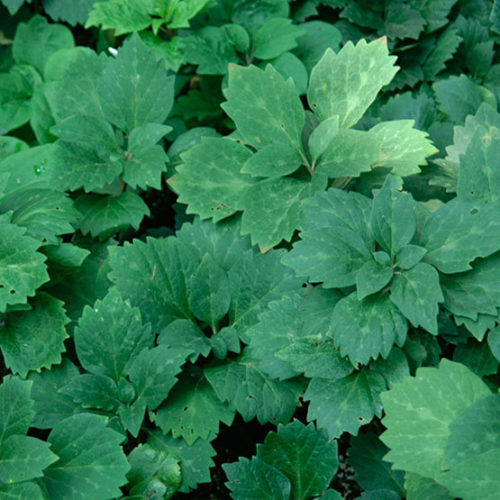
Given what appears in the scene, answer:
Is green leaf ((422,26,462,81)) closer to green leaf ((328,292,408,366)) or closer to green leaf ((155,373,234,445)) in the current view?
green leaf ((328,292,408,366))

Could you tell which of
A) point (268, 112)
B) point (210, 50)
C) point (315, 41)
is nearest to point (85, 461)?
point (268, 112)


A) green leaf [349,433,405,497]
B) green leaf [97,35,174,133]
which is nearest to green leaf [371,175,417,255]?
green leaf [349,433,405,497]

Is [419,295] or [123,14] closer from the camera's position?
Answer: [419,295]

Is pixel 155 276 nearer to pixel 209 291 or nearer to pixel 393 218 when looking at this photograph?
pixel 209 291

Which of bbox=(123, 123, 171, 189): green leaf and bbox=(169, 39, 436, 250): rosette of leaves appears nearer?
bbox=(169, 39, 436, 250): rosette of leaves

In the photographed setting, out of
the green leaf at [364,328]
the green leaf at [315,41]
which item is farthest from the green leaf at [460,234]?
the green leaf at [315,41]

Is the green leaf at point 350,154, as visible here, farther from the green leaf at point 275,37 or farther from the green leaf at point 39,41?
the green leaf at point 39,41

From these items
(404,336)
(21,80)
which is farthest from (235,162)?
(21,80)
